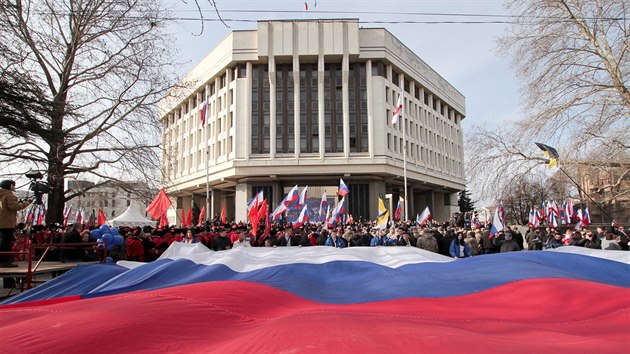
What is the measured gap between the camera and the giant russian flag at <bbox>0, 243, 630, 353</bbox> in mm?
2775

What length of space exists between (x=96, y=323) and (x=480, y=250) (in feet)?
49.6

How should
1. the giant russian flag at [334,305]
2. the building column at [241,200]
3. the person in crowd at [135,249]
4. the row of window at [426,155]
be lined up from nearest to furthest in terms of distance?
the giant russian flag at [334,305] → the person in crowd at [135,249] → the building column at [241,200] → the row of window at [426,155]

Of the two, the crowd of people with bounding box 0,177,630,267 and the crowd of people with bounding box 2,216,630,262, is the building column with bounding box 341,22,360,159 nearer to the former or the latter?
the crowd of people with bounding box 0,177,630,267

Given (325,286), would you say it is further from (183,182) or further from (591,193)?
(183,182)

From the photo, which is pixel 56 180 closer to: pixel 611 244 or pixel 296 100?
pixel 611 244

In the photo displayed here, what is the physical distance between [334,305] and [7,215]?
7715 millimetres

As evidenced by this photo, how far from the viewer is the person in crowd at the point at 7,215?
8633mm

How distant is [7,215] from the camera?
8805 mm

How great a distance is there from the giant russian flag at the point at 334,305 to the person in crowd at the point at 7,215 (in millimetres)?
2914

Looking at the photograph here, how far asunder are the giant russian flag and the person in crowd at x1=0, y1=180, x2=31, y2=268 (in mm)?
2914

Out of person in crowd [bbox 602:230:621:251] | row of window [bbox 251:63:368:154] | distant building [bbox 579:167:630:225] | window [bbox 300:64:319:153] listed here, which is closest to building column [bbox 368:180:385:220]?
row of window [bbox 251:63:368:154]

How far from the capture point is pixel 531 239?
17422mm

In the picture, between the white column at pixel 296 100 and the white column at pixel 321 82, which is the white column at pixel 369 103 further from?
the white column at pixel 296 100

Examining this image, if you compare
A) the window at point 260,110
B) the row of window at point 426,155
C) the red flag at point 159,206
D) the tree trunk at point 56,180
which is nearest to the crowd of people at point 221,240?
the red flag at point 159,206
